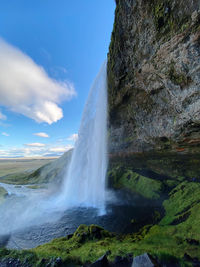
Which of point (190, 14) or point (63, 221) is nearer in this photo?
point (190, 14)

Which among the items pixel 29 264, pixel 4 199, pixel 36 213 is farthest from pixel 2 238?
pixel 4 199

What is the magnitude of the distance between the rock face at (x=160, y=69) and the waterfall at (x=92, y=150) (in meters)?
5.26

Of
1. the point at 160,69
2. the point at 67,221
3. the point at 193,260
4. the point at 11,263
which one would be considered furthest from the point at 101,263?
the point at 160,69

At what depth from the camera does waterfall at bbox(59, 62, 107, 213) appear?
48.9ft

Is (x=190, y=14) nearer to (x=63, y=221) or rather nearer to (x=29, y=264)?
(x=29, y=264)

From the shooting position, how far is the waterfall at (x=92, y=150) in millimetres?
14914

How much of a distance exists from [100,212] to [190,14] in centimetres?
1278

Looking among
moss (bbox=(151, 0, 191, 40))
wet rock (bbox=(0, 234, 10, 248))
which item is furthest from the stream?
moss (bbox=(151, 0, 191, 40))

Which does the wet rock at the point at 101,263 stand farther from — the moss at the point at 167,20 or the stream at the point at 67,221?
the moss at the point at 167,20

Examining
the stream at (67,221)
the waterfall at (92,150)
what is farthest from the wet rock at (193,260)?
the waterfall at (92,150)

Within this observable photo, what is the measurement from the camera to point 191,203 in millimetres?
7469

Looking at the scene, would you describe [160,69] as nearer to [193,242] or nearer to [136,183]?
[193,242]

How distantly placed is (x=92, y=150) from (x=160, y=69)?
13.0 m

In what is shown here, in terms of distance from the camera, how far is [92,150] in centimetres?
1684
